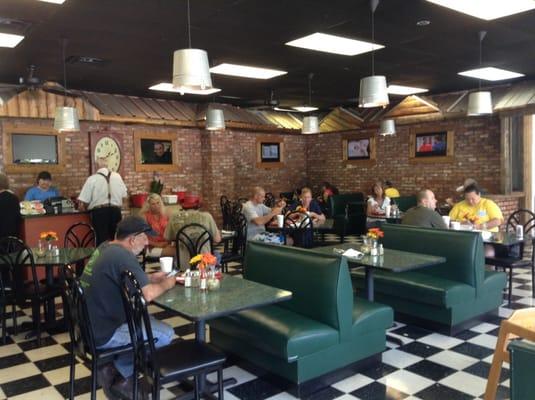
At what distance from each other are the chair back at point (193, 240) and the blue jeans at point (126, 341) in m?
1.92

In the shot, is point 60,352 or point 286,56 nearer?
point 60,352

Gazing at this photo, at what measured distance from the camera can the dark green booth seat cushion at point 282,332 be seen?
296cm

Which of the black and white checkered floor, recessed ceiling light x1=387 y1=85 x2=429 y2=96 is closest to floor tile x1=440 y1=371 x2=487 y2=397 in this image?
the black and white checkered floor

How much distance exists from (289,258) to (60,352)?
2.19 m

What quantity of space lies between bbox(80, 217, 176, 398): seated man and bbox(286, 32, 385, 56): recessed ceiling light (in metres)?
A: 3.61

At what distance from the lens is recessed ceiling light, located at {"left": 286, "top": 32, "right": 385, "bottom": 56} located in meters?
5.49

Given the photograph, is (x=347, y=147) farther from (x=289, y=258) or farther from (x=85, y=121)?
(x=289, y=258)

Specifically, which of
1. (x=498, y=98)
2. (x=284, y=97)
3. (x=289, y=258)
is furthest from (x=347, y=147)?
(x=289, y=258)

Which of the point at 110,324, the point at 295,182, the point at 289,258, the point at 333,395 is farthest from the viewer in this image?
the point at 295,182

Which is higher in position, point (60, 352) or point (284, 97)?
point (284, 97)

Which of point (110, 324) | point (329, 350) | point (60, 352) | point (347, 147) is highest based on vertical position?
point (347, 147)

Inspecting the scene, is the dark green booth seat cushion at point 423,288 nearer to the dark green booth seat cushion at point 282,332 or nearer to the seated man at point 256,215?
the dark green booth seat cushion at point 282,332

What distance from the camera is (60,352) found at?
398 cm

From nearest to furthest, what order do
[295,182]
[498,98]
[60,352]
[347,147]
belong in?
[60,352] < [498,98] < [347,147] < [295,182]
